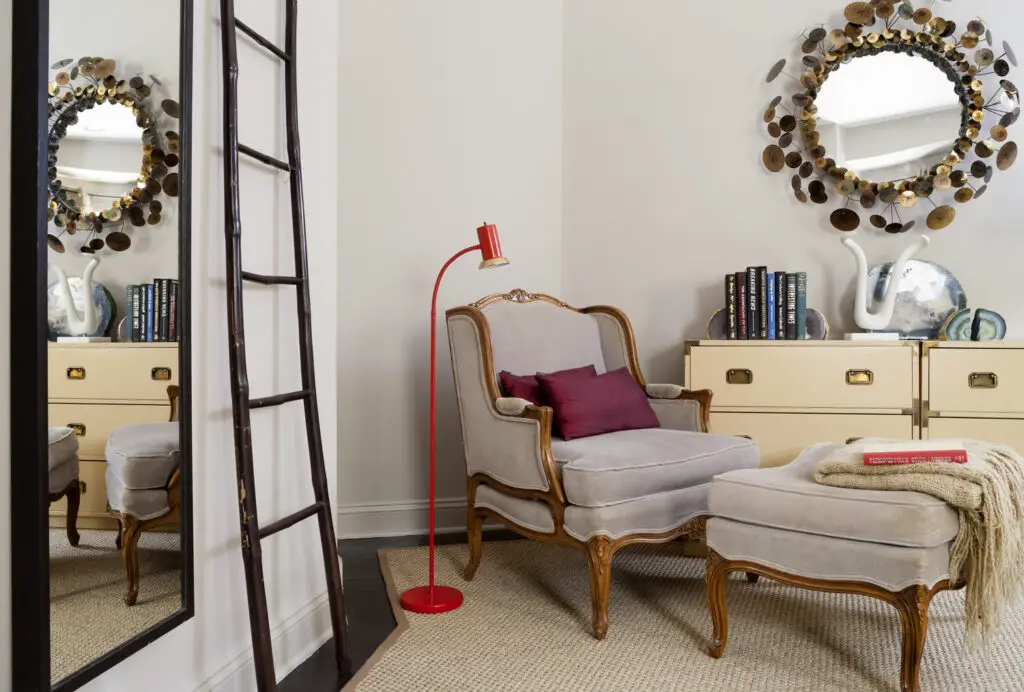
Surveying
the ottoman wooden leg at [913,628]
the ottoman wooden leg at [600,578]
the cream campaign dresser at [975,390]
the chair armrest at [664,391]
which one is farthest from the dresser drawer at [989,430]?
the ottoman wooden leg at [600,578]

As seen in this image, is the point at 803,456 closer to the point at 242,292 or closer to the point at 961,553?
the point at 961,553

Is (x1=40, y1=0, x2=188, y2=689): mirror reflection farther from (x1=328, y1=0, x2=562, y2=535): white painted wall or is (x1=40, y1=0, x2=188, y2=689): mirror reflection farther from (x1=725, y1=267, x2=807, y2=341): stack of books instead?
(x1=725, y1=267, x2=807, y2=341): stack of books

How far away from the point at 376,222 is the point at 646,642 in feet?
7.33

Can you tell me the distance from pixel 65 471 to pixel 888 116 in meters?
3.78

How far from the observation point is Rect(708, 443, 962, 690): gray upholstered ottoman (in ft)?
6.34

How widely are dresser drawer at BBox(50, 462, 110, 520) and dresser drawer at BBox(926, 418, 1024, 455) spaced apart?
313 centimetres

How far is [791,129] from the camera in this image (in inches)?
155

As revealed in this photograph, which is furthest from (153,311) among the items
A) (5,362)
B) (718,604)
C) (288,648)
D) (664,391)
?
(664,391)

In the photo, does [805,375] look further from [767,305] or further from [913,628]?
[913,628]

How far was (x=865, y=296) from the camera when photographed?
3.70m

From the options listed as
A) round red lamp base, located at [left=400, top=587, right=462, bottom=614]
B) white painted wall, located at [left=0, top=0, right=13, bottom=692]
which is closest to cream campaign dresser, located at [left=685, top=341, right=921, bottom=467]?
round red lamp base, located at [left=400, top=587, right=462, bottom=614]

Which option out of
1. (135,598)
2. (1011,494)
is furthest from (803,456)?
(135,598)

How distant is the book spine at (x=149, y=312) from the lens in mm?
1643

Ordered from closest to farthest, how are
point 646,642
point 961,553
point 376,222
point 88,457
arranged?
point 88,457 < point 961,553 < point 646,642 < point 376,222
